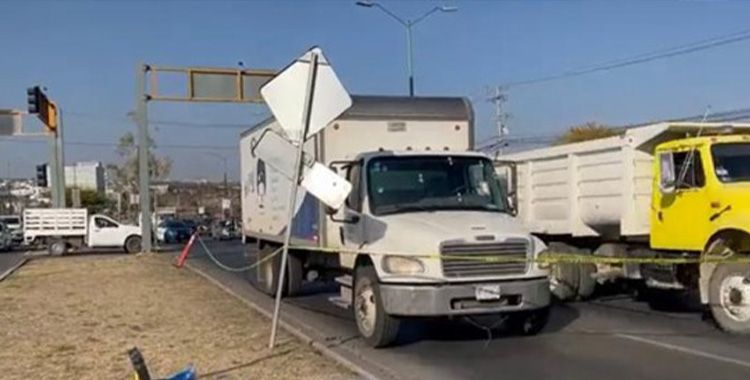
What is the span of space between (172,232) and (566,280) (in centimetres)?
4545

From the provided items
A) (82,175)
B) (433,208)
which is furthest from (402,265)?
(82,175)

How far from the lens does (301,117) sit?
378 inches

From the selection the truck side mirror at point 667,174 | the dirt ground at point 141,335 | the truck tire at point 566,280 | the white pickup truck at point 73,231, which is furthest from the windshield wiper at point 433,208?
the white pickup truck at point 73,231

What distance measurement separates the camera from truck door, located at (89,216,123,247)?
41.2 metres

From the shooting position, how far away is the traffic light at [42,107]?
113ft

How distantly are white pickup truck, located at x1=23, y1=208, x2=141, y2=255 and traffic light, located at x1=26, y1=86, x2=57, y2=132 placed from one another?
428cm

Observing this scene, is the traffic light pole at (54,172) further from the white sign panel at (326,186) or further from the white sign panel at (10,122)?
the white sign panel at (326,186)

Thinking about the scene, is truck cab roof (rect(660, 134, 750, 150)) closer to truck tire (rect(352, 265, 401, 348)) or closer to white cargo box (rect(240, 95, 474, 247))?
white cargo box (rect(240, 95, 474, 247))

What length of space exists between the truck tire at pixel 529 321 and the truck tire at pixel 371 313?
5.96 feet

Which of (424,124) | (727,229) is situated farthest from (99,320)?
(727,229)

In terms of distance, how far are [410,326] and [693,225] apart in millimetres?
4209

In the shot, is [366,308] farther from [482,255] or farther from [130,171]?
[130,171]

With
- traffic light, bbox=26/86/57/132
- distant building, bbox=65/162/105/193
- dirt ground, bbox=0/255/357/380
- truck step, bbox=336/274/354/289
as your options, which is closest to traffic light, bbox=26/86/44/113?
traffic light, bbox=26/86/57/132

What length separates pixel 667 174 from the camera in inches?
491
